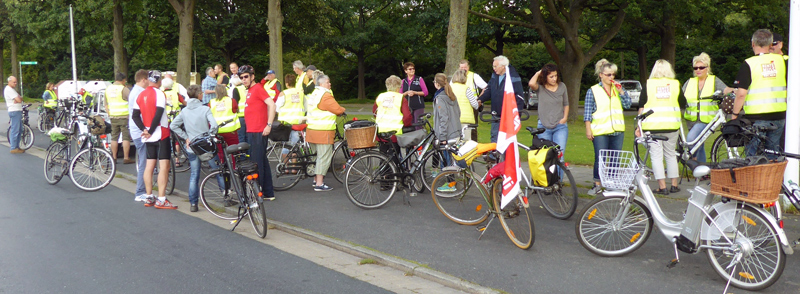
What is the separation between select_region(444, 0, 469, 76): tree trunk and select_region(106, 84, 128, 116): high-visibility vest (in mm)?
6519

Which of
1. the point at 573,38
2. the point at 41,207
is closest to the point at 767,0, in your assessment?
the point at 573,38

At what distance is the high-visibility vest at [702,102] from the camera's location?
8875 millimetres

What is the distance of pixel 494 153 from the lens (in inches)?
299

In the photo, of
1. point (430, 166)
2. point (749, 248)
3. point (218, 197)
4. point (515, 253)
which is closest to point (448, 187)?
point (515, 253)

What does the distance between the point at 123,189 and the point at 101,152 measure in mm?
680

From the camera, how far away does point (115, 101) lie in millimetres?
13305

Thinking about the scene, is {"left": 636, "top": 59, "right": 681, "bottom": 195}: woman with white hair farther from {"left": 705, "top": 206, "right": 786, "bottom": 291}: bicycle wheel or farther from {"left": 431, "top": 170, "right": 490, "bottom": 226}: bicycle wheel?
{"left": 705, "top": 206, "right": 786, "bottom": 291}: bicycle wheel

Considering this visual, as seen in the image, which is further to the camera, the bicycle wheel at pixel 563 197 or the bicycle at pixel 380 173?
the bicycle at pixel 380 173

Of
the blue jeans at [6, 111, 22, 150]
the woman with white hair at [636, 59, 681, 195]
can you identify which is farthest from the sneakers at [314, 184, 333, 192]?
the blue jeans at [6, 111, 22, 150]

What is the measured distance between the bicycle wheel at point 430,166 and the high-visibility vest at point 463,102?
4.23ft

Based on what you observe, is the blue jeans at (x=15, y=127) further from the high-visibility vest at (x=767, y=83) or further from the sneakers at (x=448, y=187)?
the high-visibility vest at (x=767, y=83)

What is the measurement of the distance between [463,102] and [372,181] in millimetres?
2655

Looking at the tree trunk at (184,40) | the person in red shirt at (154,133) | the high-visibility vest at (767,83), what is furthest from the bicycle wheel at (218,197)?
the tree trunk at (184,40)

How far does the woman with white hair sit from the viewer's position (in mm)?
8258
